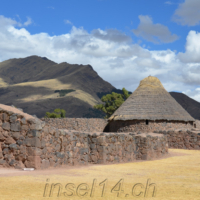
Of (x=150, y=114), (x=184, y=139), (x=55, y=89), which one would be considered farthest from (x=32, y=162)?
(x=55, y=89)

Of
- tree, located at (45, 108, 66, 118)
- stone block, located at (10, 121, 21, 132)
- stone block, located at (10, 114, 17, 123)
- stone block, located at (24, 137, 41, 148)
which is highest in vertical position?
tree, located at (45, 108, 66, 118)

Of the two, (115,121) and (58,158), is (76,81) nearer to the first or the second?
(115,121)

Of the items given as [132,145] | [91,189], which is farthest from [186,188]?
[132,145]

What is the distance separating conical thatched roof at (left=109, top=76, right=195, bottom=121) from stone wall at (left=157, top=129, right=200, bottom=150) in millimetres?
5393

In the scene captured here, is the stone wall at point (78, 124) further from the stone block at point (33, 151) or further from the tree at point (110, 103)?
the stone block at point (33, 151)

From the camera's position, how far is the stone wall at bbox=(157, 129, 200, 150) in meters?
22.0

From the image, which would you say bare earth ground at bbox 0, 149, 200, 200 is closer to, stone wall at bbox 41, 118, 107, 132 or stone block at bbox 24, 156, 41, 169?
stone block at bbox 24, 156, 41, 169

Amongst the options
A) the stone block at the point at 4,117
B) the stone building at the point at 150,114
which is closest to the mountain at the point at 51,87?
the stone building at the point at 150,114

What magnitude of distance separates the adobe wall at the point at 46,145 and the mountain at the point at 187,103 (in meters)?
66.5

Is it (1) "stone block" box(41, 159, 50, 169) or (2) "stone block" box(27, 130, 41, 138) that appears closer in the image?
(2) "stone block" box(27, 130, 41, 138)

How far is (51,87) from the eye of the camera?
109062 millimetres

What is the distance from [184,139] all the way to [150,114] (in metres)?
6.76

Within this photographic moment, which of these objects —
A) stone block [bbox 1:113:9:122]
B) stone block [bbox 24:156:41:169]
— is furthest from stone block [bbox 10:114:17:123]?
stone block [bbox 24:156:41:169]

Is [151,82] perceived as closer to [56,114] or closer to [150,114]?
[150,114]
